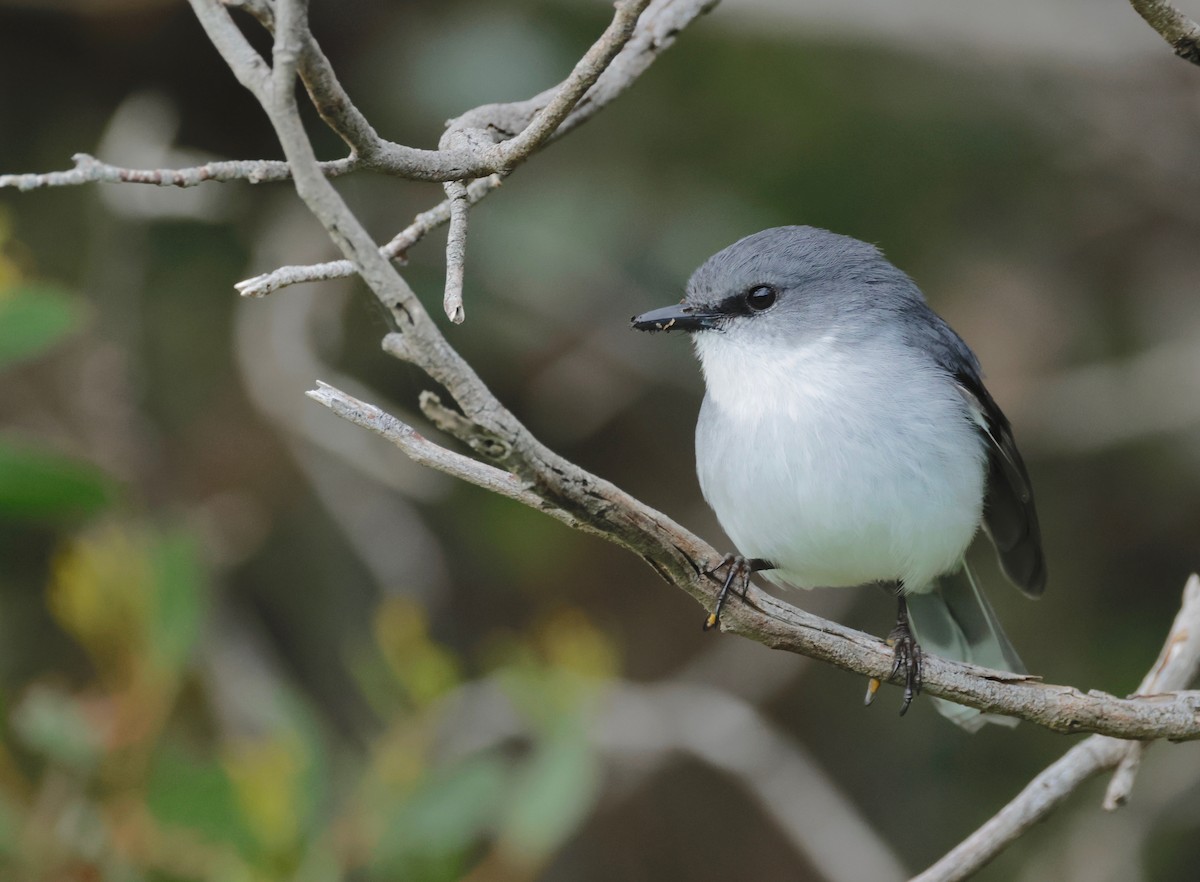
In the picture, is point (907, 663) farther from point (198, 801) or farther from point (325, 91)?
point (198, 801)

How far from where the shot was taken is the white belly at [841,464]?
2.70 metres

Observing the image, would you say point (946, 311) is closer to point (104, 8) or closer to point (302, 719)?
point (302, 719)

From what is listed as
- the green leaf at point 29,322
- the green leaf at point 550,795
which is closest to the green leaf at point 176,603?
the green leaf at point 29,322

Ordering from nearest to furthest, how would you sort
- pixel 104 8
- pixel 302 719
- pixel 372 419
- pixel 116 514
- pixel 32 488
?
pixel 372 419 < pixel 32 488 < pixel 302 719 < pixel 116 514 < pixel 104 8

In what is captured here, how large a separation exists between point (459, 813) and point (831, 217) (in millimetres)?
2821

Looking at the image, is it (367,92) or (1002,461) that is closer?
(1002,461)

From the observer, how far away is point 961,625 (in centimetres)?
335

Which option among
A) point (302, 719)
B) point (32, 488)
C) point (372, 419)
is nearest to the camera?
point (372, 419)

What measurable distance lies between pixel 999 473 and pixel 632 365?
6.10 feet

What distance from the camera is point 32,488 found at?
9.31ft

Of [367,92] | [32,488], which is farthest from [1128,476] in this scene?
[32,488]

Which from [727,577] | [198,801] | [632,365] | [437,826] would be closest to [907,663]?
[727,577]

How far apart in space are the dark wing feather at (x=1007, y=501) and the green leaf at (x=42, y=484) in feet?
6.79

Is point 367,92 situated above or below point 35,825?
above
